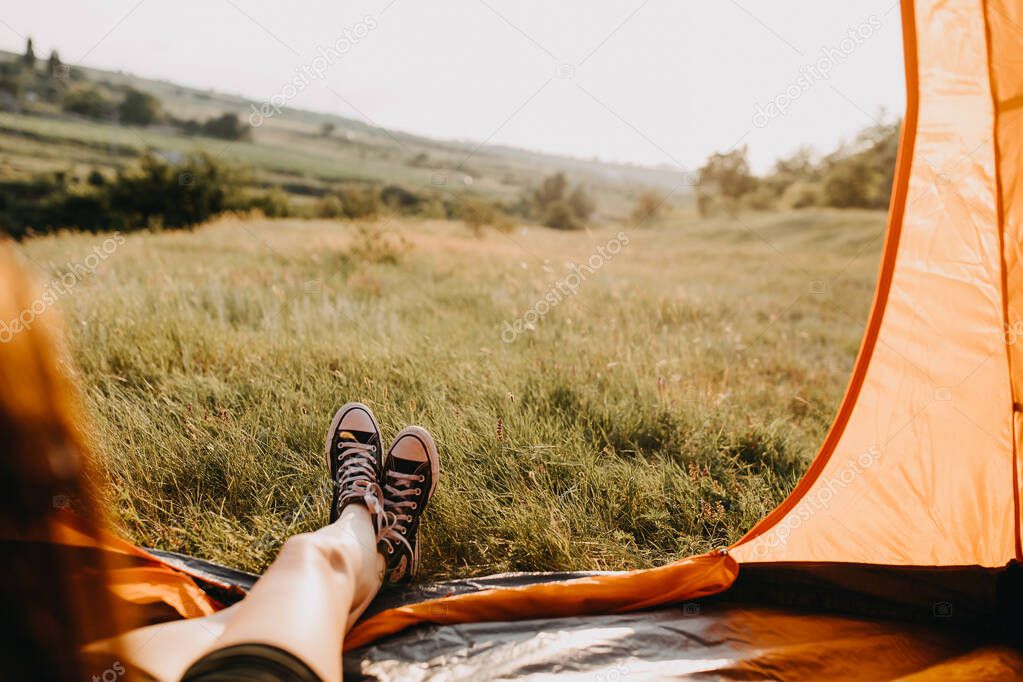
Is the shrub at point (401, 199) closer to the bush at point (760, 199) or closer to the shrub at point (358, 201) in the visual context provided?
the shrub at point (358, 201)

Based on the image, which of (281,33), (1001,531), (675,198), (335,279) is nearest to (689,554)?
(1001,531)

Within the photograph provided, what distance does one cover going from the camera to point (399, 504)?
1.68m

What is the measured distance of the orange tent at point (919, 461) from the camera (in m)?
1.36

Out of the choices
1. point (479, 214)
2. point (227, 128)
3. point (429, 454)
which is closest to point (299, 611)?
point (429, 454)

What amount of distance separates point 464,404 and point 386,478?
0.51 meters

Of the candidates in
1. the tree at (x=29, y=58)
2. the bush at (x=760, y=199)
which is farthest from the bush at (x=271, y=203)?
the bush at (x=760, y=199)

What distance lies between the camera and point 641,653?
4.53 ft

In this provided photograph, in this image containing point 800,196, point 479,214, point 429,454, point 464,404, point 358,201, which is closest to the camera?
point 429,454

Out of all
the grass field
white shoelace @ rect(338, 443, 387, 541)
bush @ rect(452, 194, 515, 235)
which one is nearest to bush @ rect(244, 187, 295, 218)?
bush @ rect(452, 194, 515, 235)

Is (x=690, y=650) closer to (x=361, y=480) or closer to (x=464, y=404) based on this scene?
(x=361, y=480)

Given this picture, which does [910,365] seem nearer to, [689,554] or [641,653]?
[689,554]

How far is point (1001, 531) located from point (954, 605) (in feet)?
0.66

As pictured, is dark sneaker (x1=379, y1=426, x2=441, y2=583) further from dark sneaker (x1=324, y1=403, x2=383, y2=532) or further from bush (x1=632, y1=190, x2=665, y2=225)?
bush (x1=632, y1=190, x2=665, y2=225)

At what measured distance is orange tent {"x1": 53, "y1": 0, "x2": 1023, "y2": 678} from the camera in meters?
1.36
